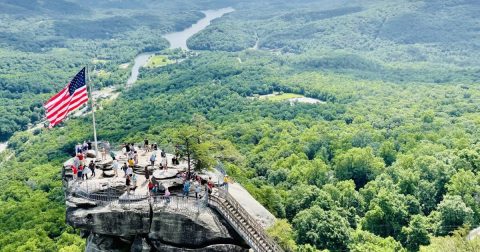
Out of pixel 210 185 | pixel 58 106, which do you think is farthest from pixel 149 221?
pixel 58 106

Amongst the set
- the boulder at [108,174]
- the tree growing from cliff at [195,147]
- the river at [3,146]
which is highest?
the tree growing from cliff at [195,147]

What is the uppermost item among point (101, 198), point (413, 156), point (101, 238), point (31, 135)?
point (101, 198)

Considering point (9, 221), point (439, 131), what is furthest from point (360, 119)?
point (9, 221)

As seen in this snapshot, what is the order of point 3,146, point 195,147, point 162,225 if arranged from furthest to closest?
point 3,146 < point 195,147 < point 162,225

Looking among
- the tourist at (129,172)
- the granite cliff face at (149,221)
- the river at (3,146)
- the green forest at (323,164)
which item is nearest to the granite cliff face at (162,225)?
the granite cliff face at (149,221)

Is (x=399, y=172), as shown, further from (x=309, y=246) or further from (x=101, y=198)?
(x=101, y=198)

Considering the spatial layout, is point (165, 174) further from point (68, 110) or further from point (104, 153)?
point (68, 110)

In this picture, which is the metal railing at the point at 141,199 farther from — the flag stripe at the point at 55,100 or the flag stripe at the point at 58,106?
the flag stripe at the point at 55,100
